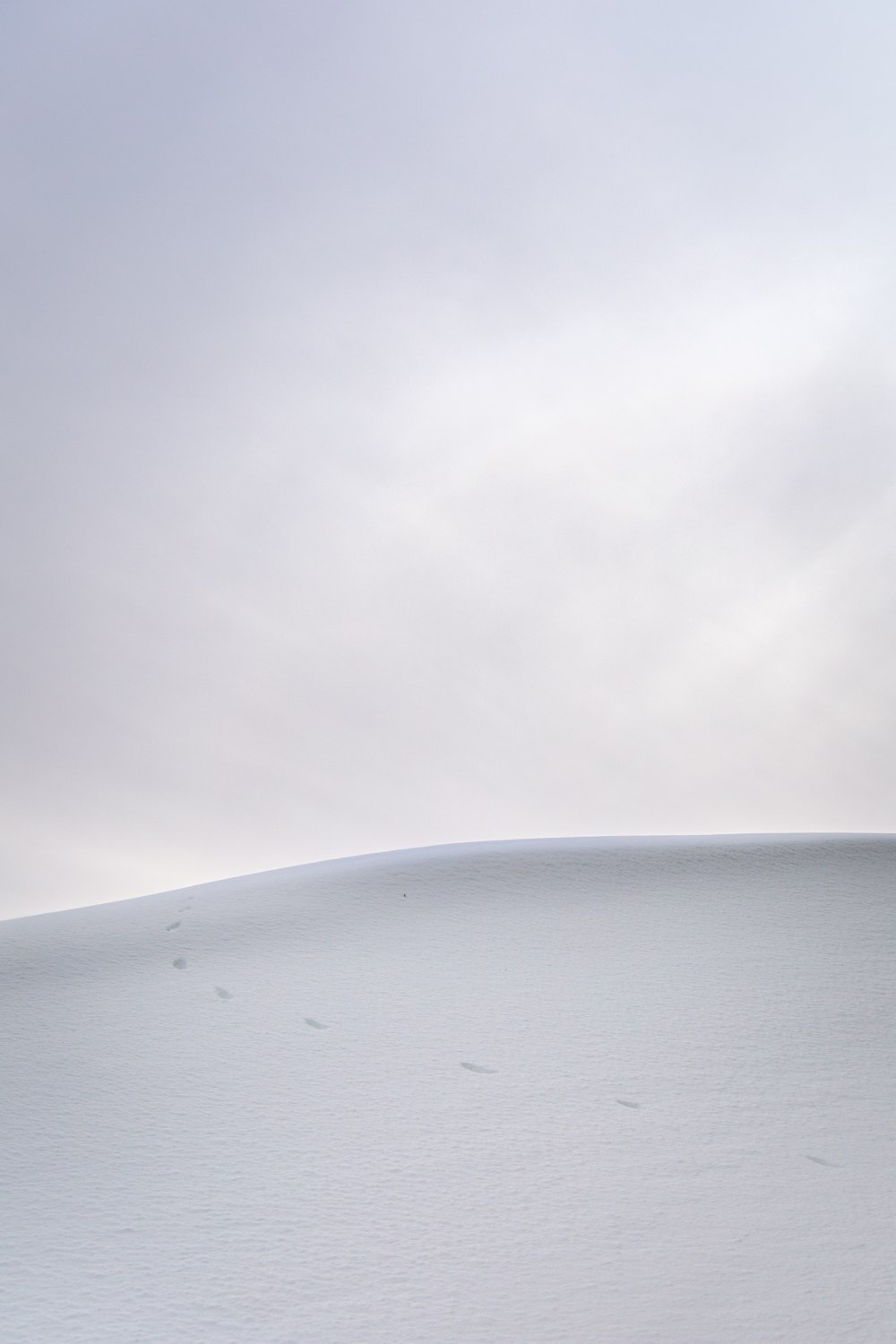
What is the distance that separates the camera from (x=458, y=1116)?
146 inches

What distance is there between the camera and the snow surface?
101 inches

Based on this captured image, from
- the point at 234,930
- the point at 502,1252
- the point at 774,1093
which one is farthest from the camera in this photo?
the point at 234,930

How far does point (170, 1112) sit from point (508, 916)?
2791mm

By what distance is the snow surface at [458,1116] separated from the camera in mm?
2570

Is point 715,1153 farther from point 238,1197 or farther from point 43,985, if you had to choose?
point 43,985

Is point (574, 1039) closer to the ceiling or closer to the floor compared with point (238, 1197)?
closer to the ceiling

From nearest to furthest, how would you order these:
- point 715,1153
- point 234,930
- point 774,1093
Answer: point 715,1153 → point 774,1093 → point 234,930

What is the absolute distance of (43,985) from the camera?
5.28m

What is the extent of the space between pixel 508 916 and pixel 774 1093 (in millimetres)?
2337

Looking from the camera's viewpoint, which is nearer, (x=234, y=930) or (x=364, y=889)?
(x=234, y=930)

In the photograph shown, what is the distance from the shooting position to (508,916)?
6184mm

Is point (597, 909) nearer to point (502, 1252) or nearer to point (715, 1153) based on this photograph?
point (715, 1153)

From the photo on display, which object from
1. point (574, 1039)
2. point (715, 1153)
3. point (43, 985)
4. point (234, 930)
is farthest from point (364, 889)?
point (715, 1153)

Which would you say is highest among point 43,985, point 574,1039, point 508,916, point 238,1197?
point 508,916
